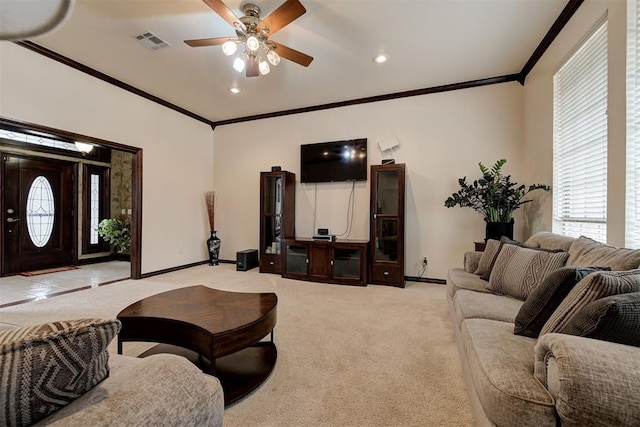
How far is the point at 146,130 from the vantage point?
4.34 m

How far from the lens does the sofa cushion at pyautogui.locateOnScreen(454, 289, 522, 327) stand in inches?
65.0

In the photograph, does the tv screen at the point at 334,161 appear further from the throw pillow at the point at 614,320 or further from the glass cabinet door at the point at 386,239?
the throw pillow at the point at 614,320

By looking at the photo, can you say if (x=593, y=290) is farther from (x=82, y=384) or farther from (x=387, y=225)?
(x=387, y=225)

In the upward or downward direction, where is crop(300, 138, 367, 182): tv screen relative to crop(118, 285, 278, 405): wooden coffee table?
upward

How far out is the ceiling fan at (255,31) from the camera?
2.15m

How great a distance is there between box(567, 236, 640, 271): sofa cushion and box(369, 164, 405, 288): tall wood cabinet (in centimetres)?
223

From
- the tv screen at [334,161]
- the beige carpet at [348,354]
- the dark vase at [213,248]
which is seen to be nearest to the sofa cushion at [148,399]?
the beige carpet at [348,354]

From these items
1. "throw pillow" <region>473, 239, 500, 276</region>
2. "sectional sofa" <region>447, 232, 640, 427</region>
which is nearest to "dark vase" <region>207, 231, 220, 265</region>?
"throw pillow" <region>473, 239, 500, 276</region>

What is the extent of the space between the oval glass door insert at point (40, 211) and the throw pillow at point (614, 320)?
7227 millimetres

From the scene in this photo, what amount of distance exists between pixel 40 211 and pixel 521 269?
286 inches

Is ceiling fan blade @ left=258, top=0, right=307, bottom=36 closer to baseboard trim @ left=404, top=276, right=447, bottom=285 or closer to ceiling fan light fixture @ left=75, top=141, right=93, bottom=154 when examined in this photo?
ceiling fan light fixture @ left=75, top=141, right=93, bottom=154

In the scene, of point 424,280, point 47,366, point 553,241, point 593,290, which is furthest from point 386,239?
Result: point 47,366

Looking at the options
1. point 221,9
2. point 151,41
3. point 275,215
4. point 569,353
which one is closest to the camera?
point 569,353

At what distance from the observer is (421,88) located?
409 centimetres
